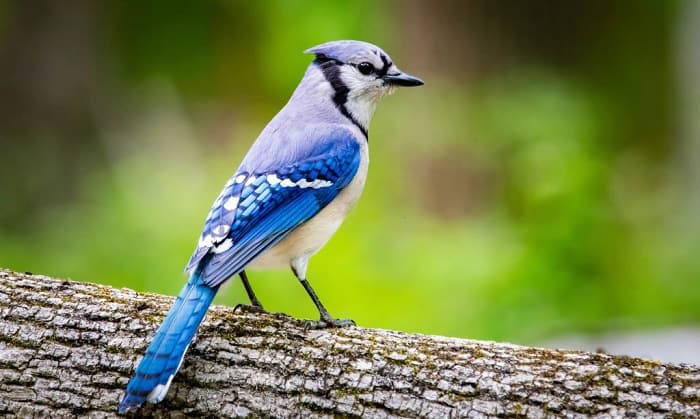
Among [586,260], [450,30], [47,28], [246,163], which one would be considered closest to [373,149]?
[450,30]

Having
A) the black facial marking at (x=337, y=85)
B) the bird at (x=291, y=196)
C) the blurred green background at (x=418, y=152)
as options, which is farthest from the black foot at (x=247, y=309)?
the blurred green background at (x=418, y=152)

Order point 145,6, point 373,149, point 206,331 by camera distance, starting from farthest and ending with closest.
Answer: point 145,6, point 373,149, point 206,331

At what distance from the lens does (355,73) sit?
2.94 metres

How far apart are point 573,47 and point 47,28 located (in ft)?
14.2

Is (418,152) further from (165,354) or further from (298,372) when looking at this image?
(165,354)

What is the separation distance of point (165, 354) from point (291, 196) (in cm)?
68

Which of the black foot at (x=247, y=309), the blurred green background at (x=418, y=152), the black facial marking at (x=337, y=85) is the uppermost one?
the blurred green background at (x=418, y=152)

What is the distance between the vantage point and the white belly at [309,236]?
260cm

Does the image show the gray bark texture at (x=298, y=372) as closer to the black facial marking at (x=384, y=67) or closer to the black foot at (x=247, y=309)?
the black foot at (x=247, y=309)

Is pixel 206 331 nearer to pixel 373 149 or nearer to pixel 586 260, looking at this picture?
pixel 586 260

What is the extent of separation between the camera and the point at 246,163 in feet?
8.68

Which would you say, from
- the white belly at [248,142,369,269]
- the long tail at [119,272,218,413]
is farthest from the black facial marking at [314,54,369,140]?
the long tail at [119,272,218,413]

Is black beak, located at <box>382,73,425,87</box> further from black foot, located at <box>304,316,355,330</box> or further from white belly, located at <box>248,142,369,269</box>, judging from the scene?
black foot, located at <box>304,316,355,330</box>

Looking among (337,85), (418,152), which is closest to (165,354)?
(337,85)
